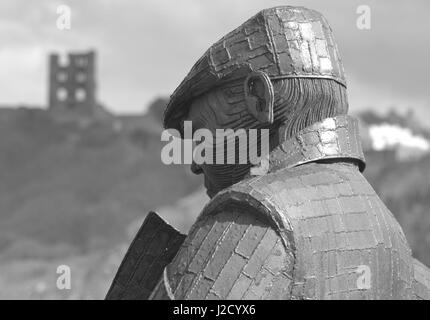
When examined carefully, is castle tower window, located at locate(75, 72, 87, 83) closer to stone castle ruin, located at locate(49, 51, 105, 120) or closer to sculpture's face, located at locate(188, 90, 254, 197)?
stone castle ruin, located at locate(49, 51, 105, 120)

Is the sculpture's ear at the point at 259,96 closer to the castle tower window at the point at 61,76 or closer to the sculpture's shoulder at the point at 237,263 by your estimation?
the sculpture's shoulder at the point at 237,263

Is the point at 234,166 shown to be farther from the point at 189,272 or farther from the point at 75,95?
the point at 75,95

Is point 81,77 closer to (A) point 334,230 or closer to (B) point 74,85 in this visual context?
(B) point 74,85

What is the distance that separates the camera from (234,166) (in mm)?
4777

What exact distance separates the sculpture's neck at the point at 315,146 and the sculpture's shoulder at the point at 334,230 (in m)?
0.04

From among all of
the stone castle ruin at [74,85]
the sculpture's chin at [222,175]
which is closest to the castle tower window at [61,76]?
the stone castle ruin at [74,85]

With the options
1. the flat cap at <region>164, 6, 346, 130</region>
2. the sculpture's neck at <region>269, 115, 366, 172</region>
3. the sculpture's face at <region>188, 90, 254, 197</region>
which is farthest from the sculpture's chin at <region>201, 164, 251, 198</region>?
the flat cap at <region>164, 6, 346, 130</region>

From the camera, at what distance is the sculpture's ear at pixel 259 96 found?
460 centimetres

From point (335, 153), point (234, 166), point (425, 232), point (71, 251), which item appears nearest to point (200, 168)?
point (234, 166)

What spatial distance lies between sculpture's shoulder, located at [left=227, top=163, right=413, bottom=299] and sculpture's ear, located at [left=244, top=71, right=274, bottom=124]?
22cm

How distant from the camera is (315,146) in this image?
4652 mm

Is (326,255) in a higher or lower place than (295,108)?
lower
